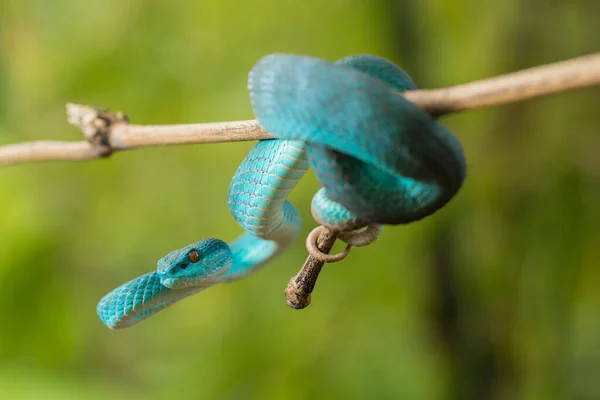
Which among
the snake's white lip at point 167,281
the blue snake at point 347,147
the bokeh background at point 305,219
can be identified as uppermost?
the blue snake at point 347,147

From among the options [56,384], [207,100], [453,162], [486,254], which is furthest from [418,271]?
Result: [453,162]

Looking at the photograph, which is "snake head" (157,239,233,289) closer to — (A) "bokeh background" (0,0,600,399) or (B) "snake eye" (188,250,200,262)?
(B) "snake eye" (188,250,200,262)

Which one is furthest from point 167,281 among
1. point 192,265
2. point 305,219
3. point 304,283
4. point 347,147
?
point 305,219

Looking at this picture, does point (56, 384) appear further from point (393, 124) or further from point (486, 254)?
point (393, 124)

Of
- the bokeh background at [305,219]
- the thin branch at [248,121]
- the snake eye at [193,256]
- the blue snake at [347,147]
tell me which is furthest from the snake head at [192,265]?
the bokeh background at [305,219]

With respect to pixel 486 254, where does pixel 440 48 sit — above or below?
above

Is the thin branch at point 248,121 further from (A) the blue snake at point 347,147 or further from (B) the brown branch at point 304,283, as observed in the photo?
(B) the brown branch at point 304,283
